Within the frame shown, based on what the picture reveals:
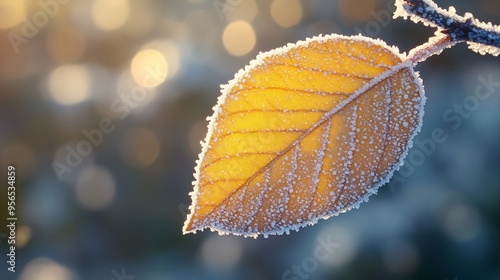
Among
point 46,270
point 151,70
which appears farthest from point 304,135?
point 46,270

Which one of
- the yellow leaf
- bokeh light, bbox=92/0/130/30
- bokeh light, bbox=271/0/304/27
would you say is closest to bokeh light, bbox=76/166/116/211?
bokeh light, bbox=92/0/130/30

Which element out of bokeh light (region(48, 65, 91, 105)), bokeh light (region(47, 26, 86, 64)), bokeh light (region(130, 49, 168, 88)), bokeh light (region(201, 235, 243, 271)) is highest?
bokeh light (region(47, 26, 86, 64))

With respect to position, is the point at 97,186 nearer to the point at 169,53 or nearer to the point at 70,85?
the point at 70,85

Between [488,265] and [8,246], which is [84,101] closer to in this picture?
[8,246]

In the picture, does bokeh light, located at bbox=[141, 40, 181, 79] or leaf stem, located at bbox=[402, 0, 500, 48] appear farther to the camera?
bokeh light, located at bbox=[141, 40, 181, 79]

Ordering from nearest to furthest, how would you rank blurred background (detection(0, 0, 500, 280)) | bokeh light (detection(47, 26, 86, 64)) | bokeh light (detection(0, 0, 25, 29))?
1. blurred background (detection(0, 0, 500, 280))
2. bokeh light (detection(0, 0, 25, 29))
3. bokeh light (detection(47, 26, 86, 64))

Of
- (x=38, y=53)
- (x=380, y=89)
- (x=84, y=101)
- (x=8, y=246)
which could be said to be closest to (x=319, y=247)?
(x=84, y=101)

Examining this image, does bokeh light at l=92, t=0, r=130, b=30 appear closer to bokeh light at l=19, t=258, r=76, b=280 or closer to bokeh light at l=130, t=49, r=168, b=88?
bokeh light at l=130, t=49, r=168, b=88
